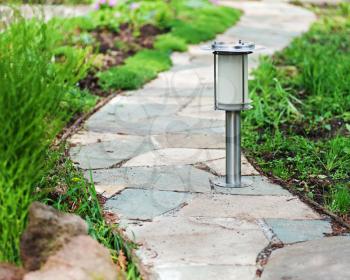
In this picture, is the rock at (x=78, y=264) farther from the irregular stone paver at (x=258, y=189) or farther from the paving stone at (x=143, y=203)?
the irregular stone paver at (x=258, y=189)

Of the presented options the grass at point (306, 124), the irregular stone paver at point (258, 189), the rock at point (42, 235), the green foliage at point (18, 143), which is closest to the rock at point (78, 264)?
the rock at point (42, 235)

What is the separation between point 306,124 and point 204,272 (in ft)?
8.37

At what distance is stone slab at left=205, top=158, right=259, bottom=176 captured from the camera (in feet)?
14.8

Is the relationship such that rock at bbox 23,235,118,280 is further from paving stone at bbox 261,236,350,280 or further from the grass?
the grass

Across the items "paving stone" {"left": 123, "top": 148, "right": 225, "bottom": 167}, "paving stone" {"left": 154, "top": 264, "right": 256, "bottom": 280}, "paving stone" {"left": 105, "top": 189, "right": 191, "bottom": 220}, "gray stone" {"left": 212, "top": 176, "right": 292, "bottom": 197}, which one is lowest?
"paving stone" {"left": 154, "top": 264, "right": 256, "bottom": 280}

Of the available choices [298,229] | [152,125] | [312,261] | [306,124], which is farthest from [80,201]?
[306,124]

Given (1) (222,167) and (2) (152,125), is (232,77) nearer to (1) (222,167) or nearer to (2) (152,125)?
(1) (222,167)

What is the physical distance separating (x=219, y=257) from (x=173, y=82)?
3652mm

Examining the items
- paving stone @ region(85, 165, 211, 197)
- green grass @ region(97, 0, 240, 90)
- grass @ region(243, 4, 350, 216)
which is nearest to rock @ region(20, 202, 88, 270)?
paving stone @ region(85, 165, 211, 197)

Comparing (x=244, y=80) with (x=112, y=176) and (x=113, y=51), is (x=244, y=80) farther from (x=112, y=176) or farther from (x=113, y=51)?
(x=113, y=51)

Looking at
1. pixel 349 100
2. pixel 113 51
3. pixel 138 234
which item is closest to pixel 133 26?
pixel 113 51

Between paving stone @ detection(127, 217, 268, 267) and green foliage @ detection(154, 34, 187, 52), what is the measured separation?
4.61 metres

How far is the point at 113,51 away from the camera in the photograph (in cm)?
794

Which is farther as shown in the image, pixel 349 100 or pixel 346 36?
pixel 346 36
